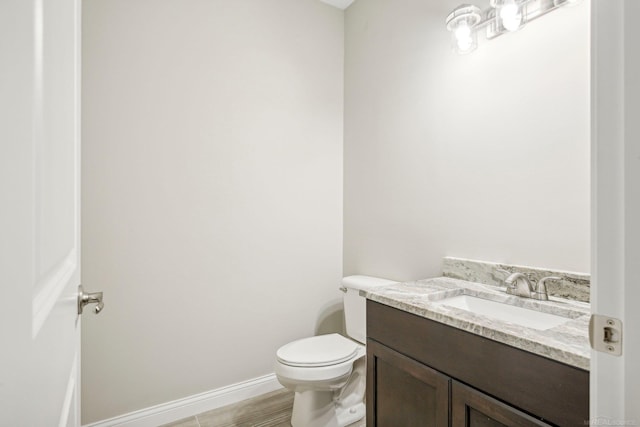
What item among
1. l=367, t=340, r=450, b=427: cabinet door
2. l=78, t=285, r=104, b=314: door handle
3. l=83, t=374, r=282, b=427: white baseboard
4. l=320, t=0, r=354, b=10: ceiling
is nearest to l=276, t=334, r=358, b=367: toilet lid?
l=367, t=340, r=450, b=427: cabinet door

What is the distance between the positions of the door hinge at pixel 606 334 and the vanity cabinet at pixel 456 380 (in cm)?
31

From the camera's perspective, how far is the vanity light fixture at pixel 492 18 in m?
1.32

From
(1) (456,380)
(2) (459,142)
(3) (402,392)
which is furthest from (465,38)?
(3) (402,392)

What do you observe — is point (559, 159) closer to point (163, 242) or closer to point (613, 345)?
point (613, 345)

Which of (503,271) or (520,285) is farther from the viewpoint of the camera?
(503,271)

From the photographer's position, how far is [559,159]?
1280mm

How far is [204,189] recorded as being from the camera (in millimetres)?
1943

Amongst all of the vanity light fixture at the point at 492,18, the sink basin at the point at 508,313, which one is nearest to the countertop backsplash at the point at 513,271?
the sink basin at the point at 508,313

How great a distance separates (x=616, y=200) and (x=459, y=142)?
4.15 ft

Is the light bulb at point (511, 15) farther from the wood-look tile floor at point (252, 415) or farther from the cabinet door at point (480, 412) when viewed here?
the wood-look tile floor at point (252, 415)

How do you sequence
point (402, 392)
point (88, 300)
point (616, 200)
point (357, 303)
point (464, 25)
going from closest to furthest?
point (616, 200) → point (88, 300) → point (402, 392) → point (464, 25) → point (357, 303)

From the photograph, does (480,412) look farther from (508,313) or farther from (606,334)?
(606,334)

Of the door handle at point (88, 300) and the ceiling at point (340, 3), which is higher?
the ceiling at point (340, 3)

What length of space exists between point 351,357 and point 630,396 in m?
1.38
